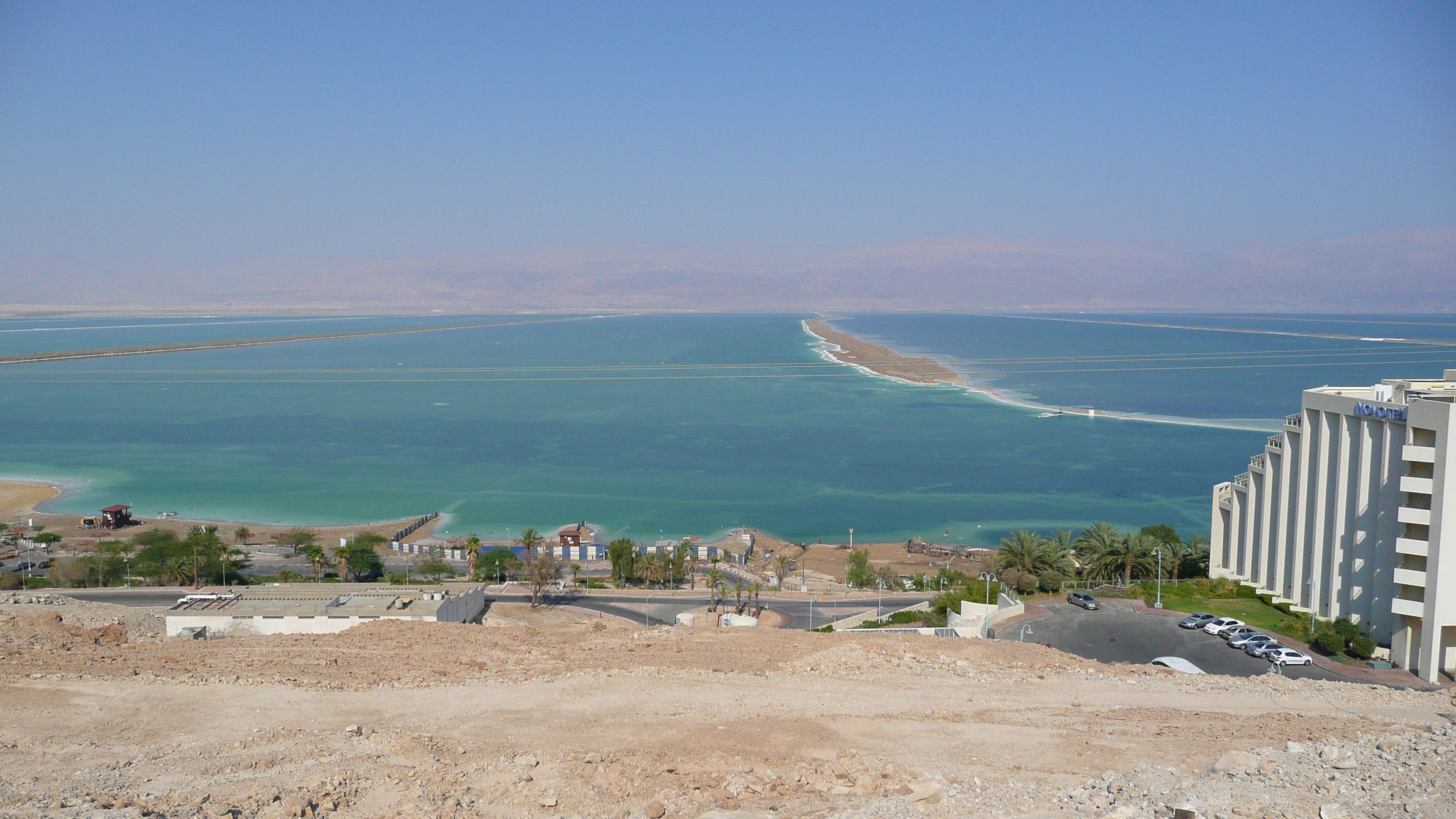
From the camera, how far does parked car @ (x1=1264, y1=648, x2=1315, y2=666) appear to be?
1838 cm

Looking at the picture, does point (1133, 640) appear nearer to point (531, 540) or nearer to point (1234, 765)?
point (1234, 765)

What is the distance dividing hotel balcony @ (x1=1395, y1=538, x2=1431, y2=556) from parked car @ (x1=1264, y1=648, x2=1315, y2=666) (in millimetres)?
2437

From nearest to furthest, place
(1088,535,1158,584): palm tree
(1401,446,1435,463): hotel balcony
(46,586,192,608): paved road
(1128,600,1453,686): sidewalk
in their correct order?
1. (1128,600,1453,686): sidewalk
2. (1401,446,1435,463): hotel balcony
3. (46,586,192,608): paved road
4. (1088,535,1158,584): palm tree

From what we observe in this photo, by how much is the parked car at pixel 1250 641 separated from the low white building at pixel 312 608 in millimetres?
14866

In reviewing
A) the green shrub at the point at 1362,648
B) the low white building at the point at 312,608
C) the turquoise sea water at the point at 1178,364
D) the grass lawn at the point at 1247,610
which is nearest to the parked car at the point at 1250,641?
the grass lawn at the point at 1247,610

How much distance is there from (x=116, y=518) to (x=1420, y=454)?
1523 inches

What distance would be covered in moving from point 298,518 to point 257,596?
17.6 metres

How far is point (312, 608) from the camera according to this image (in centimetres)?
2066

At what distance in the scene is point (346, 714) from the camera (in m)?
13.3

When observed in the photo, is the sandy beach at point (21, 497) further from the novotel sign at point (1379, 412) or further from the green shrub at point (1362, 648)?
the novotel sign at point (1379, 412)

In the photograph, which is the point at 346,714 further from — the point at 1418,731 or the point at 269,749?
the point at 1418,731

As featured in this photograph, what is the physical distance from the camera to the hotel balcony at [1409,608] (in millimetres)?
17781

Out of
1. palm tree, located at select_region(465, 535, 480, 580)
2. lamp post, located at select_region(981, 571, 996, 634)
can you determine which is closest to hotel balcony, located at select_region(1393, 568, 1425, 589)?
lamp post, located at select_region(981, 571, 996, 634)

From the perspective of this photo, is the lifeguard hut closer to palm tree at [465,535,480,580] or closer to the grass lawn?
palm tree at [465,535,480,580]
